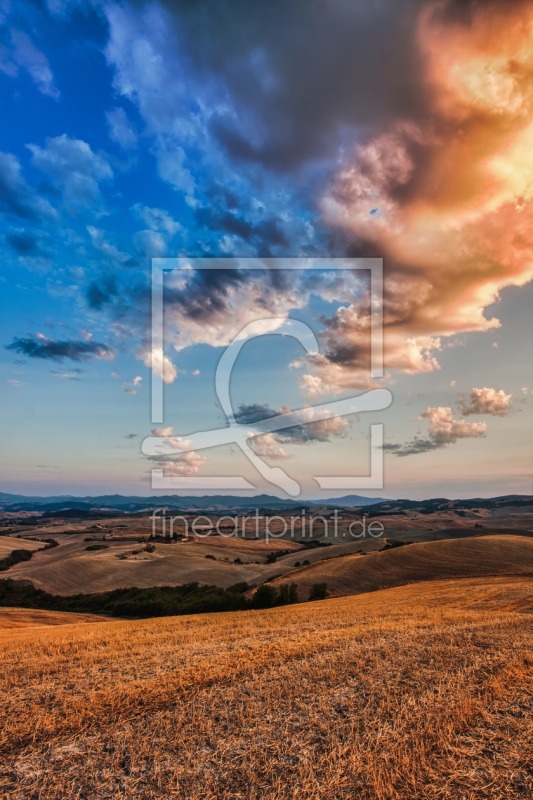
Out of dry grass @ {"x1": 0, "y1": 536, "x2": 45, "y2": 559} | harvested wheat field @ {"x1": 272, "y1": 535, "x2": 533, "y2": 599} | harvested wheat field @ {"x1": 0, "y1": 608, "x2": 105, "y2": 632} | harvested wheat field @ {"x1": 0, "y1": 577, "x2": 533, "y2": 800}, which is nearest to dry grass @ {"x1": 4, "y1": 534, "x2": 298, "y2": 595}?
harvested wheat field @ {"x1": 272, "y1": 535, "x2": 533, "y2": 599}

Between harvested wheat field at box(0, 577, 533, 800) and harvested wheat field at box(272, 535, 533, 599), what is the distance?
138ft

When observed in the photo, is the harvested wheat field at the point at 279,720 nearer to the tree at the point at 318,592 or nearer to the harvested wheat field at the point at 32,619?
the harvested wheat field at the point at 32,619

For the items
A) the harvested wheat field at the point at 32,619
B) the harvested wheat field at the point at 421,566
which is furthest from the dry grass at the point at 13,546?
the harvested wheat field at the point at 421,566

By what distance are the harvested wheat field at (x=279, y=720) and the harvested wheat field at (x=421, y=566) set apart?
4216cm

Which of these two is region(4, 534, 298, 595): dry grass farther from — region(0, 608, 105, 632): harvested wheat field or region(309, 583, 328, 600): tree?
region(0, 608, 105, 632): harvested wheat field

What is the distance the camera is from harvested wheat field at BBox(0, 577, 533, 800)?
703cm

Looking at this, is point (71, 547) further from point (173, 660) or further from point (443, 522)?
point (443, 522)

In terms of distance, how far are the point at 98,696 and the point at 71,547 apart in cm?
13234

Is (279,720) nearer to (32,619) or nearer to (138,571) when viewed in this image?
(32,619)

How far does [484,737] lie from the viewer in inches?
327

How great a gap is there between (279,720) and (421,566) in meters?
64.1

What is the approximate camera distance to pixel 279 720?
365 inches

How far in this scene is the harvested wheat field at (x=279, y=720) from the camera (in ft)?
23.1

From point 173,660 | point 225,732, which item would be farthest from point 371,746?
point 173,660
